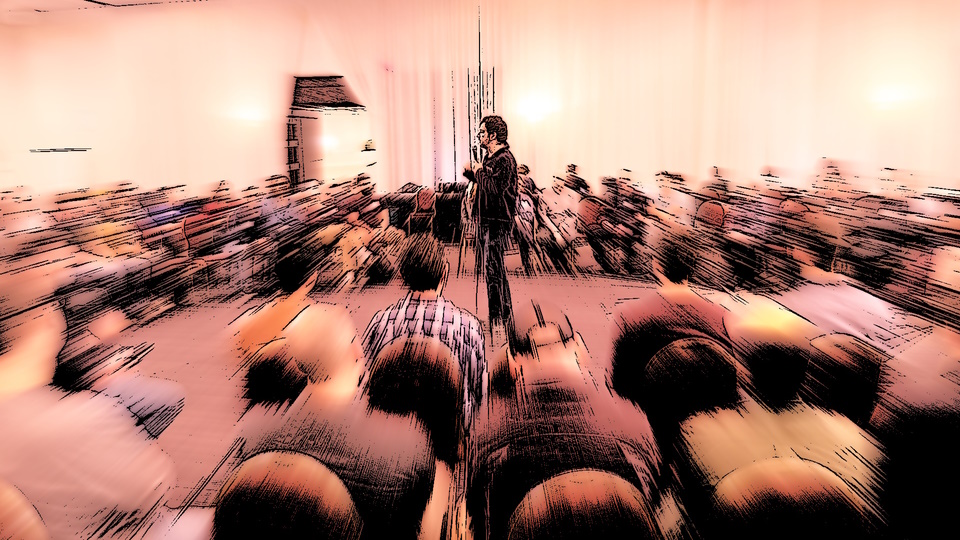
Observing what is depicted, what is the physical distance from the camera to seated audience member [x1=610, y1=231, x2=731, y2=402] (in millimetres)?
620

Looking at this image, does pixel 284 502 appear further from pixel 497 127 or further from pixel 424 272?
pixel 497 127

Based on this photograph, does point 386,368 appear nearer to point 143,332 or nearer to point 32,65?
point 32,65

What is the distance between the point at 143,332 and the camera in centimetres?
188

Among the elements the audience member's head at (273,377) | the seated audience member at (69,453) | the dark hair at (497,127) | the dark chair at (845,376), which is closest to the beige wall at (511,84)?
the seated audience member at (69,453)

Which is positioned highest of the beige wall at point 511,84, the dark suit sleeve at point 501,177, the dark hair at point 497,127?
the beige wall at point 511,84

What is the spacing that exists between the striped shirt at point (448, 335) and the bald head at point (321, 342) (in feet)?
0.09

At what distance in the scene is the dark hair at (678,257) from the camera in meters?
1.17

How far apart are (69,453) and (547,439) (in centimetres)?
45

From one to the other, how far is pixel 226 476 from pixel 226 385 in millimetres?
1103

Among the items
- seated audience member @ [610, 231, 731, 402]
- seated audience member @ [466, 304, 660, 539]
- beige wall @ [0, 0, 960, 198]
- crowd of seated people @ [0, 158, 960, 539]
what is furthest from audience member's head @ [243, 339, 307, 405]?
beige wall @ [0, 0, 960, 198]

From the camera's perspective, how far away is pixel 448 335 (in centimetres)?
74

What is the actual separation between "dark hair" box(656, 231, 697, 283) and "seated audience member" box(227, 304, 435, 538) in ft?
2.82

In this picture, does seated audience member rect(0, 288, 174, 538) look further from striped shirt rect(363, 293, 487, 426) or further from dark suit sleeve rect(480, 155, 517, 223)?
dark suit sleeve rect(480, 155, 517, 223)

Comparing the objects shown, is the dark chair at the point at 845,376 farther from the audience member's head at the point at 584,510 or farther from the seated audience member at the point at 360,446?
the seated audience member at the point at 360,446
